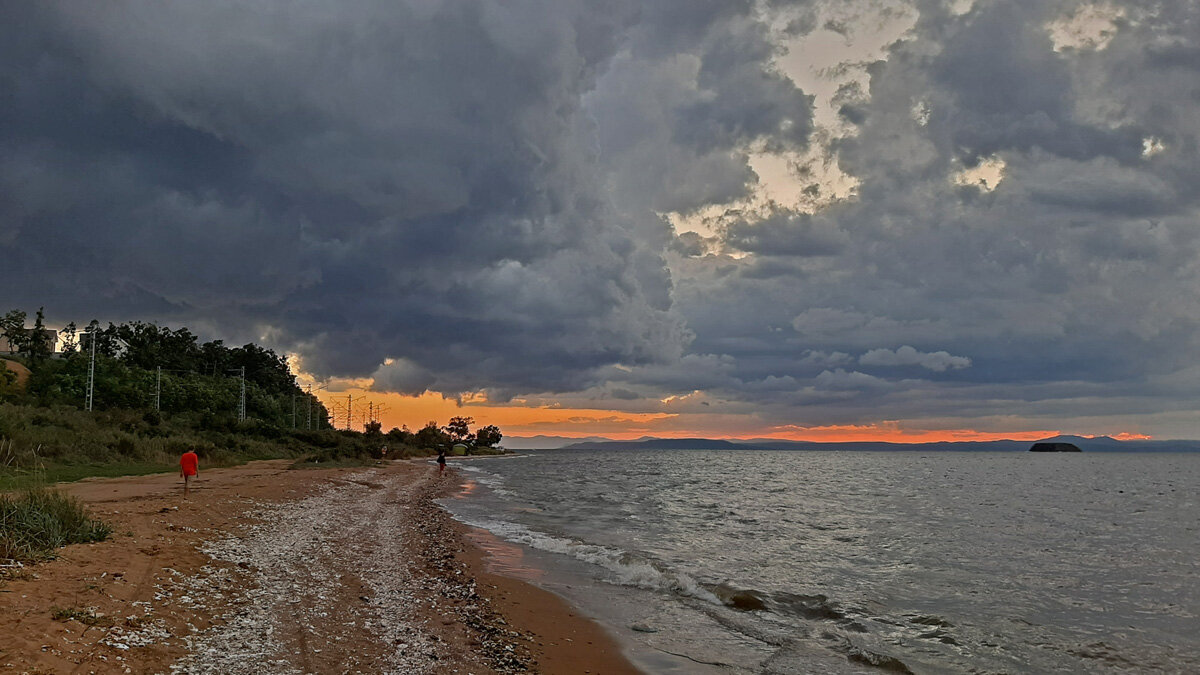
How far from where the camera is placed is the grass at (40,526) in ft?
35.3

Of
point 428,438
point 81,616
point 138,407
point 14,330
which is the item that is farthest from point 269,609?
point 428,438

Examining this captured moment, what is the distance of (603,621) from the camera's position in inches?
560

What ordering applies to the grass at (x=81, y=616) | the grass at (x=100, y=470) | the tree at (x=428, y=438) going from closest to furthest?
1. the grass at (x=81, y=616)
2. the grass at (x=100, y=470)
3. the tree at (x=428, y=438)

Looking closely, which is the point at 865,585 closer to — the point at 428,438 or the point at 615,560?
the point at 615,560

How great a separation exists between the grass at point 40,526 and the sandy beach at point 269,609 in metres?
0.34

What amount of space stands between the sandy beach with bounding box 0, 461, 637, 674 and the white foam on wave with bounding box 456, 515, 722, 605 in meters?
3.71

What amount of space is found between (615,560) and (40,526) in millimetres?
15123

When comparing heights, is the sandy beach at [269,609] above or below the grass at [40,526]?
below

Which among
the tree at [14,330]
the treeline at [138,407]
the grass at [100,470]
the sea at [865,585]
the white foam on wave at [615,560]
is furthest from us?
the tree at [14,330]

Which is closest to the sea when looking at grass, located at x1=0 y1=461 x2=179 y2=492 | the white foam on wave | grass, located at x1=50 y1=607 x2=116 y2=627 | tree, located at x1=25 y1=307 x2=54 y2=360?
the white foam on wave

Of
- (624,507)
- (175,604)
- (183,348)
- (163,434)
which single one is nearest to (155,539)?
(175,604)

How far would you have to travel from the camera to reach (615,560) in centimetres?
2198

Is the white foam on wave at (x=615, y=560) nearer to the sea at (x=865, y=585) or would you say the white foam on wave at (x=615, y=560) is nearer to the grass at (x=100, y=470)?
the sea at (x=865, y=585)

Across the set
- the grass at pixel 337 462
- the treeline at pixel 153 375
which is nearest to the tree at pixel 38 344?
the treeline at pixel 153 375
